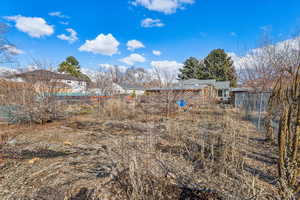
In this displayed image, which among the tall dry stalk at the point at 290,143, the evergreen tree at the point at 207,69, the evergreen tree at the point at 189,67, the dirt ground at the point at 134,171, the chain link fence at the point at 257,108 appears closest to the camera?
the tall dry stalk at the point at 290,143

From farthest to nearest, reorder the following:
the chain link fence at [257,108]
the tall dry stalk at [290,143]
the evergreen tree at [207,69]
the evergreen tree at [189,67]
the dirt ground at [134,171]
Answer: the evergreen tree at [189,67] < the evergreen tree at [207,69] < the chain link fence at [257,108] < the dirt ground at [134,171] < the tall dry stalk at [290,143]

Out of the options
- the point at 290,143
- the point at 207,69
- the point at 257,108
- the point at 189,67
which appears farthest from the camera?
the point at 189,67

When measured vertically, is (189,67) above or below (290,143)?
above

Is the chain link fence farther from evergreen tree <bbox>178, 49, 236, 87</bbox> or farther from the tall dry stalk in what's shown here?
evergreen tree <bbox>178, 49, 236, 87</bbox>

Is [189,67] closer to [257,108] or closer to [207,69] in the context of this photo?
[207,69]

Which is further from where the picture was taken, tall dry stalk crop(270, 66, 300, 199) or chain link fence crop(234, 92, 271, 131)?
chain link fence crop(234, 92, 271, 131)

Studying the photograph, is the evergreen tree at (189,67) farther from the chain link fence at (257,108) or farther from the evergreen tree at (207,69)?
the chain link fence at (257,108)

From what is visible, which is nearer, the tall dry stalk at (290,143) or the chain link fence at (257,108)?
the tall dry stalk at (290,143)

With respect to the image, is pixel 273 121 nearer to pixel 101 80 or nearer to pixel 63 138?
pixel 63 138

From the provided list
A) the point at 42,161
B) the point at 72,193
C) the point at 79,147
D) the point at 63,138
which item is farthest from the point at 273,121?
the point at 63,138

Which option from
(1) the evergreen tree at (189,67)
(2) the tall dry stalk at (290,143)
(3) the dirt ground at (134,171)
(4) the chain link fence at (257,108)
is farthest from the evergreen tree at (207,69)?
(2) the tall dry stalk at (290,143)

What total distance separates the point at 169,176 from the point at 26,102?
22.1 ft

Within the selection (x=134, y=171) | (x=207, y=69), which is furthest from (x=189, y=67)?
(x=134, y=171)

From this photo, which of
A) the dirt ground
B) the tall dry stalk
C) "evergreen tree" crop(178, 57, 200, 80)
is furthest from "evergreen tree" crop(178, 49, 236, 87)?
the tall dry stalk
